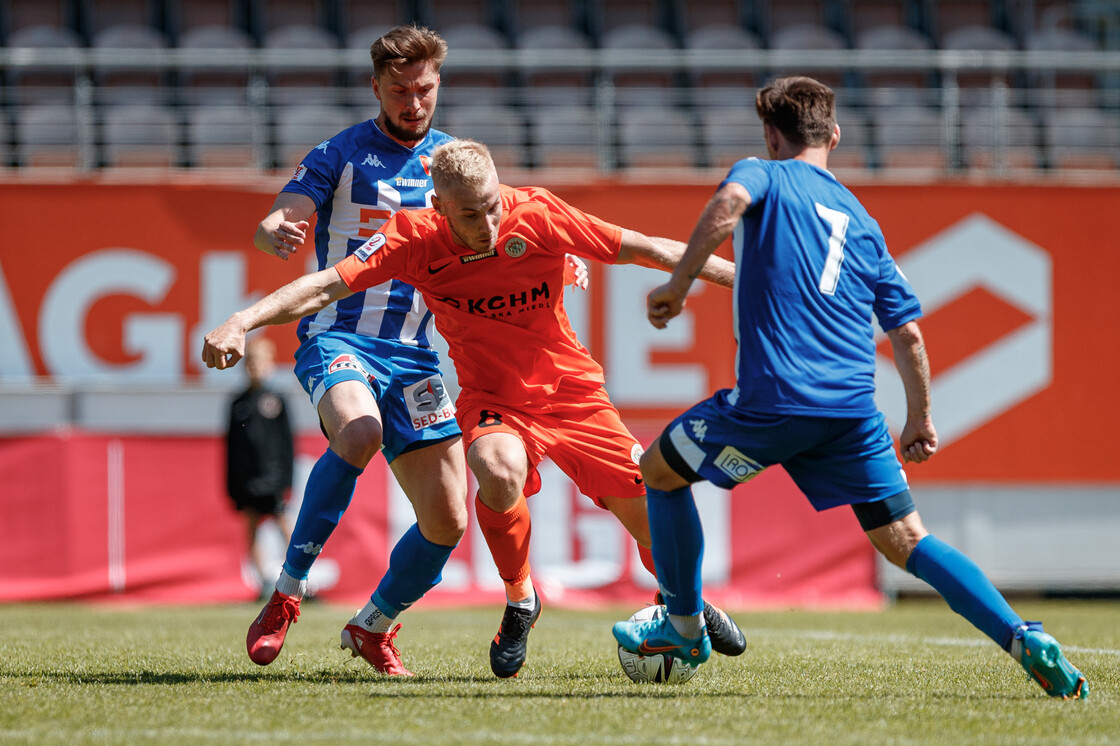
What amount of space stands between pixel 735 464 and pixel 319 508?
1780mm

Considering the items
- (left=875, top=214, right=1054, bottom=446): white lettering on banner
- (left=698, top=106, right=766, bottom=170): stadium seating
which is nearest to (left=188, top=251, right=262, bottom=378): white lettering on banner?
(left=698, top=106, right=766, bottom=170): stadium seating

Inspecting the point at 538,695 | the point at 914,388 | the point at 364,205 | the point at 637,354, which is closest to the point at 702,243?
the point at 914,388

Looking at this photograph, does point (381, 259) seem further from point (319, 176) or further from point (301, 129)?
point (301, 129)

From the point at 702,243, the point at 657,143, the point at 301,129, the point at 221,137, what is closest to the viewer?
the point at 702,243

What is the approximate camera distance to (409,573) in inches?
207

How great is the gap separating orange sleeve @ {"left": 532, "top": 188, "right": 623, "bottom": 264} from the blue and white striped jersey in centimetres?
76

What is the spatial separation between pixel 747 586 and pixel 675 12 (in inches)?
329

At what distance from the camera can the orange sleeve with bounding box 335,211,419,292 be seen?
188 inches

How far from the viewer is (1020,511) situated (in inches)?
477

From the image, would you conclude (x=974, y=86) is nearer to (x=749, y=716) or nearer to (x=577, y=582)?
(x=577, y=582)

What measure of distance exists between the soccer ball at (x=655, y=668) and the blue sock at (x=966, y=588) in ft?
3.04

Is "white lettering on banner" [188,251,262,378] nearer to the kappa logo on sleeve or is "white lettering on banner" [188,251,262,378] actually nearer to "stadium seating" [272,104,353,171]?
"stadium seating" [272,104,353,171]

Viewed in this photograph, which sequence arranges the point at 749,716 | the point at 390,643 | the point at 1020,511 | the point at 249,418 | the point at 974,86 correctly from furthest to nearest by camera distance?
the point at 974,86
the point at 1020,511
the point at 249,418
the point at 390,643
the point at 749,716

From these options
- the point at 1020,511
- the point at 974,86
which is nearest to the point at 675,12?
the point at 974,86
